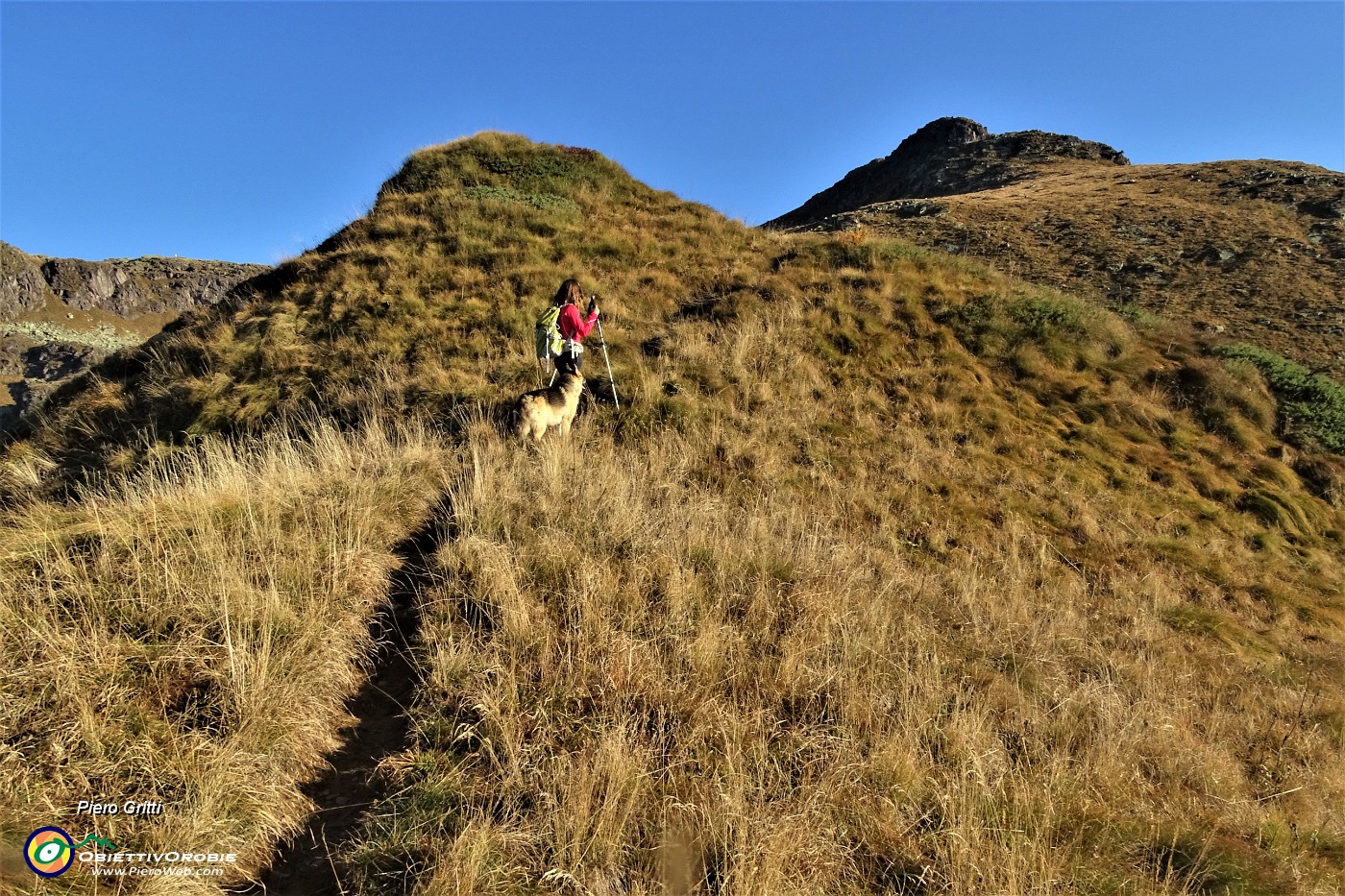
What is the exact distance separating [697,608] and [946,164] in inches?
1901

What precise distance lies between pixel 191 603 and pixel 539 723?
2217 millimetres

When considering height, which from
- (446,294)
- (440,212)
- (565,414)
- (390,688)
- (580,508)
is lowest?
(390,688)

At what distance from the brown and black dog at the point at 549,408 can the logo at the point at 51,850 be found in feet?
17.8

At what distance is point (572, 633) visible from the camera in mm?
4098

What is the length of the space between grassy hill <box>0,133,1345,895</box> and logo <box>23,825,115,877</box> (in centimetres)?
7

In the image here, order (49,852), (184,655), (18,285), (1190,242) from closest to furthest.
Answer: (49,852) → (184,655) → (1190,242) → (18,285)

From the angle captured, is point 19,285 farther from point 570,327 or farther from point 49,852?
point 49,852

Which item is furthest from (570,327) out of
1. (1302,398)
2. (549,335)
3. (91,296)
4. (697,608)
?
(91,296)

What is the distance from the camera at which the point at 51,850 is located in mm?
2541

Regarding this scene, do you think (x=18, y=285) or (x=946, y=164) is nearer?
(x=946, y=164)

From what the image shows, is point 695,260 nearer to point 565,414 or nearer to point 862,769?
point 565,414

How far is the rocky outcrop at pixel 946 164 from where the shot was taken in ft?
126

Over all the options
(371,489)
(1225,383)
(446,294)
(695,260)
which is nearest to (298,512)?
(371,489)

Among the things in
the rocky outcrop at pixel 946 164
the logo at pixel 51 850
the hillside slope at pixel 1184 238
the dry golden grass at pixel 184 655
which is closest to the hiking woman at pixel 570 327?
the dry golden grass at pixel 184 655
